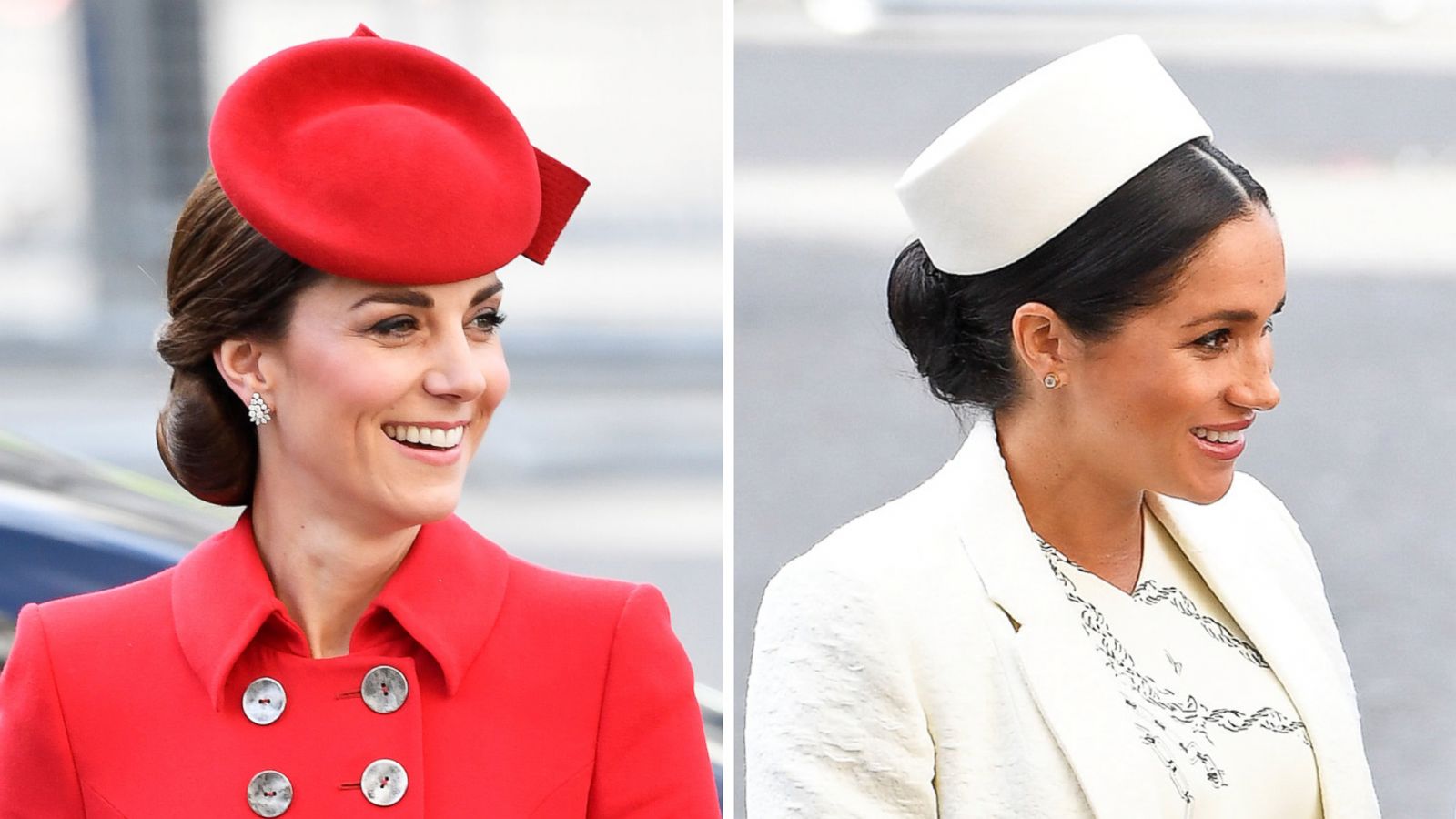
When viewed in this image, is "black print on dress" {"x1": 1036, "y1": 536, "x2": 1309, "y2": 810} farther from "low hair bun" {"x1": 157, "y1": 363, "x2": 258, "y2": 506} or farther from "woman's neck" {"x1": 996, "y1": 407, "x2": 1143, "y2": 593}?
"low hair bun" {"x1": 157, "y1": 363, "x2": 258, "y2": 506}

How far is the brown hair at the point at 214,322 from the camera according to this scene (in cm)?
141

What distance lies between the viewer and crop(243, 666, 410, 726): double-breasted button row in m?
1.44

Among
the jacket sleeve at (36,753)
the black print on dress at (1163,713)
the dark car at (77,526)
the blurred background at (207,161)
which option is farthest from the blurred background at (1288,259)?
the jacket sleeve at (36,753)

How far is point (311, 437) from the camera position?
142 centimetres

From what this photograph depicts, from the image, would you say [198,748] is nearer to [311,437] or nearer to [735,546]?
[311,437]

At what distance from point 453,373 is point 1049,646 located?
2.23 feet

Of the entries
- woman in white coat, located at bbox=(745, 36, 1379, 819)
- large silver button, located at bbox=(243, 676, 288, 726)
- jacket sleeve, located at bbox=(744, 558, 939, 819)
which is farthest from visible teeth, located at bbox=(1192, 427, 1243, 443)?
large silver button, located at bbox=(243, 676, 288, 726)

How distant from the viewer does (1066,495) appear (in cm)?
180

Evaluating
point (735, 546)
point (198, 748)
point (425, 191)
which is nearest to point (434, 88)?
point (425, 191)

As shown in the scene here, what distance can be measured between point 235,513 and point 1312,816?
1.59m

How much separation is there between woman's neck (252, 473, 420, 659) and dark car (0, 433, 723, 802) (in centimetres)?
96

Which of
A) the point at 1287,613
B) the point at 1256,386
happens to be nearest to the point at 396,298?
the point at 1256,386

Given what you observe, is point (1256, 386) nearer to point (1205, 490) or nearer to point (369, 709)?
point (1205, 490)

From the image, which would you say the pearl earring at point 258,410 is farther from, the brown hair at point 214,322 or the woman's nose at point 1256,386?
the woman's nose at point 1256,386
